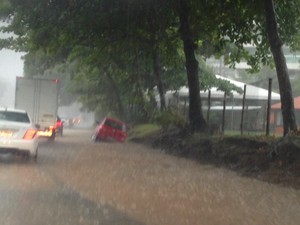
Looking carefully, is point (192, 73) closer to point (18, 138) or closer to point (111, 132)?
point (18, 138)

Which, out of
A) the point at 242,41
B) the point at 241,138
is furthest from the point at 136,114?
the point at 241,138

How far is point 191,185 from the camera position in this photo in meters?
12.0

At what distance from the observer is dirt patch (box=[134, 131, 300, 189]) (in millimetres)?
13023

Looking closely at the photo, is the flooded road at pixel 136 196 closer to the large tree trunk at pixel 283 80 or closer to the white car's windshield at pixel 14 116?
the white car's windshield at pixel 14 116

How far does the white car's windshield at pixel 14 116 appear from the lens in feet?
54.4

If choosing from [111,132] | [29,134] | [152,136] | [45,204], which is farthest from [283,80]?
[111,132]

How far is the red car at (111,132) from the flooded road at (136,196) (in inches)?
546

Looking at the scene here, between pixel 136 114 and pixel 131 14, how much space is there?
824 inches

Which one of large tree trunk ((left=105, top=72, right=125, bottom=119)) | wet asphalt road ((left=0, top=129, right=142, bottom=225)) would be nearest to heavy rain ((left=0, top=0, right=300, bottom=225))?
wet asphalt road ((left=0, top=129, right=142, bottom=225))

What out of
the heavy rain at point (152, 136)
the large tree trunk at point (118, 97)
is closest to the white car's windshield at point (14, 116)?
the heavy rain at point (152, 136)

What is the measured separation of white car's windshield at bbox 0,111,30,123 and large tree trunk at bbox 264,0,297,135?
7328 millimetres

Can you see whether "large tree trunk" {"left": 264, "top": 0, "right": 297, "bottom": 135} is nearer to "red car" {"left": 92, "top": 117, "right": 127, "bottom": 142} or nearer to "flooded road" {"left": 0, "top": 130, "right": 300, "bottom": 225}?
"flooded road" {"left": 0, "top": 130, "right": 300, "bottom": 225}

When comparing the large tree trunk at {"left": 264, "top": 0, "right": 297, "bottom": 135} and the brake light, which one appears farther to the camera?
the large tree trunk at {"left": 264, "top": 0, "right": 297, "bottom": 135}

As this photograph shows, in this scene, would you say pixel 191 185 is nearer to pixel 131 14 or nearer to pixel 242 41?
pixel 131 14
